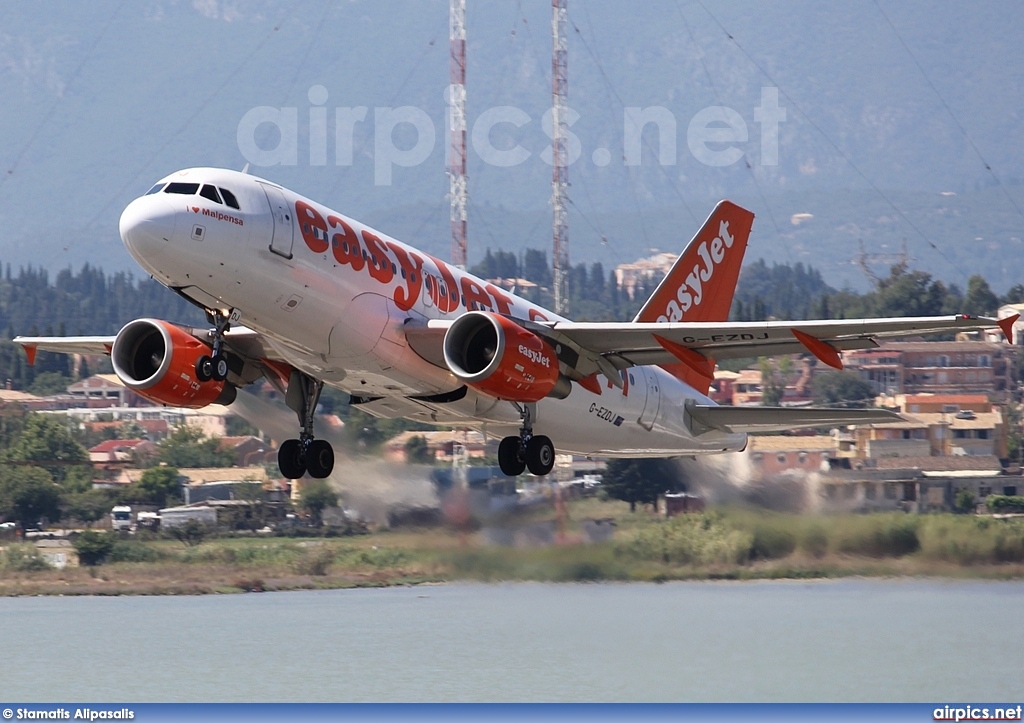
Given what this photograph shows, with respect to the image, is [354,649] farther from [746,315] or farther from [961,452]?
[746,315]

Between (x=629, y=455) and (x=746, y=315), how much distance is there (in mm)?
155578

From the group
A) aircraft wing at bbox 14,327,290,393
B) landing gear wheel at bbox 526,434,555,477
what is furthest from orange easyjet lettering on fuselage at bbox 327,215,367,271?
landing gear wheel at bbox 526,434,555,477

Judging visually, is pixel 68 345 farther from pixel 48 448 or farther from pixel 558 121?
pixel 558 121

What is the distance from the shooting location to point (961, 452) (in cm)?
8544

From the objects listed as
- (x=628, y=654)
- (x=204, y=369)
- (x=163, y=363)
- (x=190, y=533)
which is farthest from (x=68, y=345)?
(x=190, y=533)

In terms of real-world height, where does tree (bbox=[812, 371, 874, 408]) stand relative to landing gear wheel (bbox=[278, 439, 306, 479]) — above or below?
above

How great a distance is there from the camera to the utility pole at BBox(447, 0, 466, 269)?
128 meters

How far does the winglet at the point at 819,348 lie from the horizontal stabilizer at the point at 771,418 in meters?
4.11

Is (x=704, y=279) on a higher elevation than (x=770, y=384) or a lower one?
lower

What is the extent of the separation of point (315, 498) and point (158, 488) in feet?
55.8

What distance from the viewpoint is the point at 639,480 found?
172 feet

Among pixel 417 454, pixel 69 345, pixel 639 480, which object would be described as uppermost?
pixel 69 345

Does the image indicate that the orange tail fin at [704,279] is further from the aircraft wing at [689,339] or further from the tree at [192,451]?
the tree at [192,451]

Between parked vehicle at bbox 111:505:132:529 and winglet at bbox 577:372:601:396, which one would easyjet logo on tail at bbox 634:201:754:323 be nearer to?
winglet at bbox 577:372:601:396
